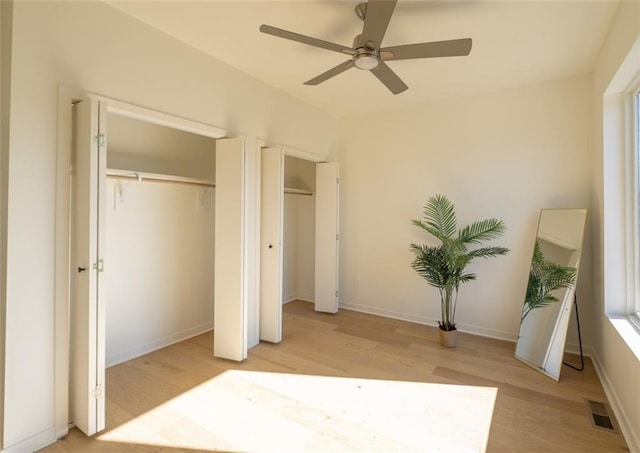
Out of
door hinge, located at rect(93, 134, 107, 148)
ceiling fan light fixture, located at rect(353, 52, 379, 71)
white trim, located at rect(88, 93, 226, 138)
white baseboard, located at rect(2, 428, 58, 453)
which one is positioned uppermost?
ceiling fan light fixture, located at rect(353, 52, 379, 71)

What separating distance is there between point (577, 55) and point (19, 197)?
13.7ft

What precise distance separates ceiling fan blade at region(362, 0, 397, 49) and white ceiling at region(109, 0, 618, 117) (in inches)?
12.7

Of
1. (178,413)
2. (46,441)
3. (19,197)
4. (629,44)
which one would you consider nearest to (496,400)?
(178,413)

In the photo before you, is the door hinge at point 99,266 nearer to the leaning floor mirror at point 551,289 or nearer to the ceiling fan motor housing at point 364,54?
the ceiling fan motor housing at point 364,54

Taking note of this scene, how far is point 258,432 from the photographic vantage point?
6.28 feet

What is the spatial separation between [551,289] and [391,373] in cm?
167

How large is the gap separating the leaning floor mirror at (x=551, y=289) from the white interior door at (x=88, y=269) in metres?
3.42

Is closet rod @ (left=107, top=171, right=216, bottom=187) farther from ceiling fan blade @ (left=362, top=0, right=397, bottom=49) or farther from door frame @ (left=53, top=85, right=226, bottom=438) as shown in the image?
ceiling fan blade @ (left=362, top=0, right=397, bottom=49)

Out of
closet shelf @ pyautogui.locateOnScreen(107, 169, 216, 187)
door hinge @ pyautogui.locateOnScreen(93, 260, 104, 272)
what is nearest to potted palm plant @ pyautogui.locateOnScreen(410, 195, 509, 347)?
closet shelf @ pyautogui.locateOnScreen(107, 169, 216, 187)

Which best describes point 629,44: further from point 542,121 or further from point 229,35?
point 229,35

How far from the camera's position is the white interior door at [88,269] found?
6.04 ft

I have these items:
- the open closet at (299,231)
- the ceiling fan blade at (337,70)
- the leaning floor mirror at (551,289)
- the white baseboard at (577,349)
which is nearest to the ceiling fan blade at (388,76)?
the ceiling fan blade at (337,70)

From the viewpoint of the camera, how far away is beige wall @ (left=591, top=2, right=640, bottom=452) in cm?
183

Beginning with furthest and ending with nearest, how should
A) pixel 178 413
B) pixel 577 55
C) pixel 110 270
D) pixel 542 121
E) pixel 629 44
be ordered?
pixel 542 121
pixel 110 270
pixel 577 55
pixel 178 413
pixel 629 44
